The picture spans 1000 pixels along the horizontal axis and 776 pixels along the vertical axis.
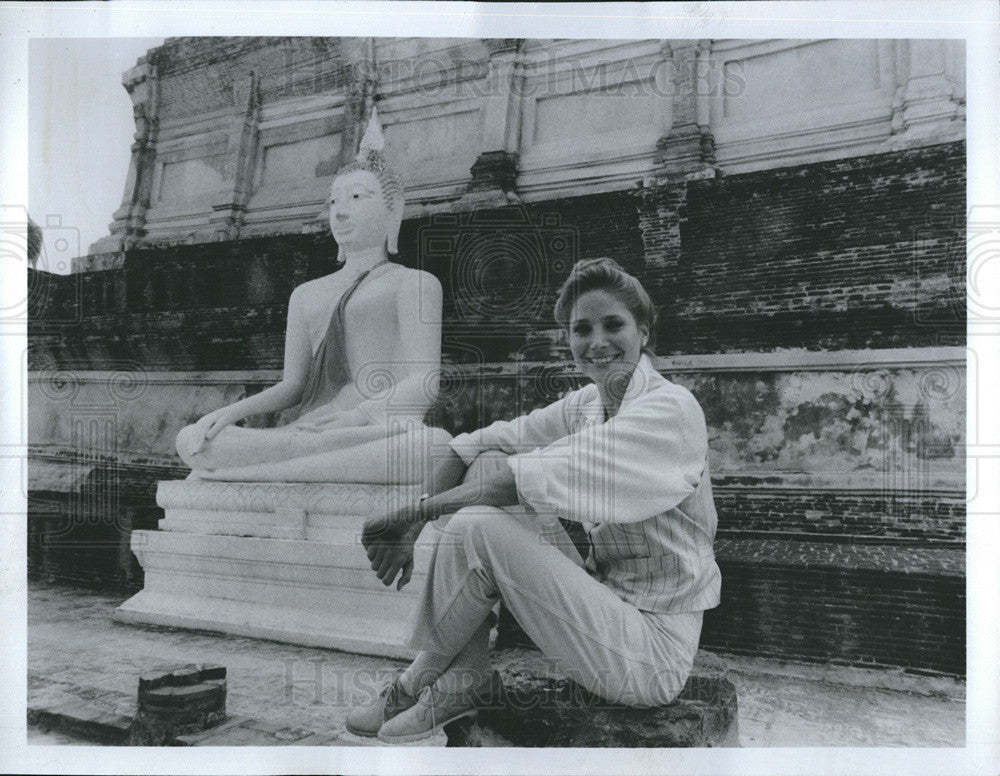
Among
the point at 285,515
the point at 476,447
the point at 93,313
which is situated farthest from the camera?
the point at 93,313

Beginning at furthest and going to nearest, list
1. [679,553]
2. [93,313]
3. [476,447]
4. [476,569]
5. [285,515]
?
[93,313] < [285,515] < [476,447] < [679,553] < [476,569]

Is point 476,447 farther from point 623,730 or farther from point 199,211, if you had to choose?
point 199,211

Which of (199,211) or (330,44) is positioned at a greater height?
(330,44)

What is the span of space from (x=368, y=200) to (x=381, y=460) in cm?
114

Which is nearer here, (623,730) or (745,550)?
(623,730)

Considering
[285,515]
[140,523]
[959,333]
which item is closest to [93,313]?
[140,523]

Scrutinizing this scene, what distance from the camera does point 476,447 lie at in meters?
3.24

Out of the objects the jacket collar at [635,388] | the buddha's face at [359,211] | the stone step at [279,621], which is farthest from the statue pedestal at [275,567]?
the buddha's face at [359,211]

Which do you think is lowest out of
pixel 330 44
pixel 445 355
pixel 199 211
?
pixel 445 355

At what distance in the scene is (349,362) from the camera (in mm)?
3752

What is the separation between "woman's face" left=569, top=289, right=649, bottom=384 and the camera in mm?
3127

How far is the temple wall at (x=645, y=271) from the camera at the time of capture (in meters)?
3.34

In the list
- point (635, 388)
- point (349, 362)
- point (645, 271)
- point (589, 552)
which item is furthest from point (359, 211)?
point (589, 552)

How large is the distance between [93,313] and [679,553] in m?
2.79
